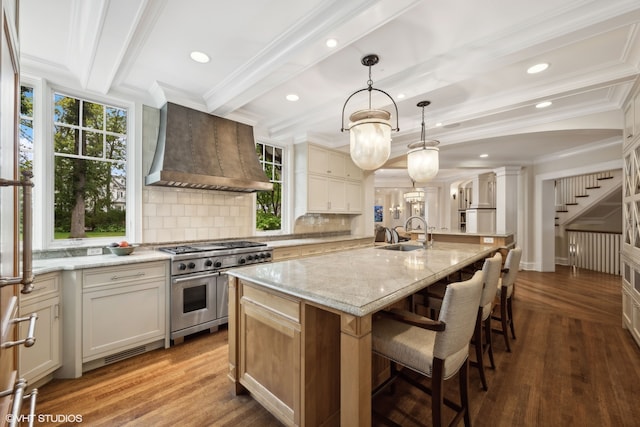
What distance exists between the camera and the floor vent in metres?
2.39

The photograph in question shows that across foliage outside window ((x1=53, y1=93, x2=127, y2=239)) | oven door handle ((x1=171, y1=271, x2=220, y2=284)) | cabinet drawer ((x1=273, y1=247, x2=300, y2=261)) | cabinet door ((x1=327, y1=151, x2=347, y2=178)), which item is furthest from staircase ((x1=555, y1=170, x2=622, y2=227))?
foliage outside window ((x1=53, y1=93, x2=127, y2=239))

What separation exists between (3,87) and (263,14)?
5.30ft

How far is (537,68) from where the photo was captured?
2533 mm

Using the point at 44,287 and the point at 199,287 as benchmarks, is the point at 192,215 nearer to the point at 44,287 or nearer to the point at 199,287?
the point at 199,287

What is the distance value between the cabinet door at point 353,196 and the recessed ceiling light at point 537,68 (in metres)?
3.08

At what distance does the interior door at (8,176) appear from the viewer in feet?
2.60

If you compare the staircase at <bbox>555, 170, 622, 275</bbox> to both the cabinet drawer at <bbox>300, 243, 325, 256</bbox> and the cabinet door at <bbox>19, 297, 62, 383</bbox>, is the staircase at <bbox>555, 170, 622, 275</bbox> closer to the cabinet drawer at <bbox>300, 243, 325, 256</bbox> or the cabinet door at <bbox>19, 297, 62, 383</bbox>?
the cabinet drawer at <bbox>300, 243, 325, 256</bbox>

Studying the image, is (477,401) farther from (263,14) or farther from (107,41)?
(107,41)

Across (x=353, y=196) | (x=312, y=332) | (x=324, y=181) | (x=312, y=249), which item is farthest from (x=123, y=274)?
(x=353, y=196)

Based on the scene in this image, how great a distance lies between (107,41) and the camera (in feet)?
6.70

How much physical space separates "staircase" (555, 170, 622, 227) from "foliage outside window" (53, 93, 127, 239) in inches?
314

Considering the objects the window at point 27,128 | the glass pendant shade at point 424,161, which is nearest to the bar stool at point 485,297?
the glass pendant shade at point 424,161

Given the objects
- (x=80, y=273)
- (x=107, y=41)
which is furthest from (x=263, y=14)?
(x=80, y=273)

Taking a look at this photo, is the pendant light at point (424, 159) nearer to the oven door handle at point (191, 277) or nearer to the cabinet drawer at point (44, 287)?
the oven door handle at point (191, 277)
